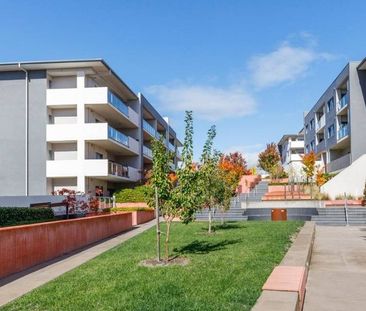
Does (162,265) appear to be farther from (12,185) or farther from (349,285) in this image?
(12,185)

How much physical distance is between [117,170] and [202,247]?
23423mm

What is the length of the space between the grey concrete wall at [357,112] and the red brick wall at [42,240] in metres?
29.1

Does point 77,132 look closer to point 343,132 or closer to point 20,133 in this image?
point 20,133

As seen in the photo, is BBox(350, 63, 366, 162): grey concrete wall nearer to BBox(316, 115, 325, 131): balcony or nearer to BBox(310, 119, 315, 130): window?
BBox(316, 115, 325, 131): balcony

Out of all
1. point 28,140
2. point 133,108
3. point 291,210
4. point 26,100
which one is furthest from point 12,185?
point 291,210

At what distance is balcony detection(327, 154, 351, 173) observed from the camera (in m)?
41.8

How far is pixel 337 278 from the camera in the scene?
9102mm

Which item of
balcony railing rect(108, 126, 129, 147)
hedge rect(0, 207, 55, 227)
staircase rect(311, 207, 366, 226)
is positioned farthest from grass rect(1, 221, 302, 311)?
balcony railing rect(108, 126, 129, 147)

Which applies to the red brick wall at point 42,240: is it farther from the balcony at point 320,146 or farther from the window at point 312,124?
the window at point 312,124

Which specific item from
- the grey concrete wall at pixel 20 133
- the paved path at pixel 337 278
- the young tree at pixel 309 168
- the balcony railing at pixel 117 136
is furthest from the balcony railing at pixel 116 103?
the paved path at pixel 337 278

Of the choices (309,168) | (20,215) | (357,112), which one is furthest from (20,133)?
(309,168)

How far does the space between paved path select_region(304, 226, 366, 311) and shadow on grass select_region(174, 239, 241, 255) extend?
Answer: 8.54 feet

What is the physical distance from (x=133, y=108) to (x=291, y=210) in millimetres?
19823

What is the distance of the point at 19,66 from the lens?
3228 cm
